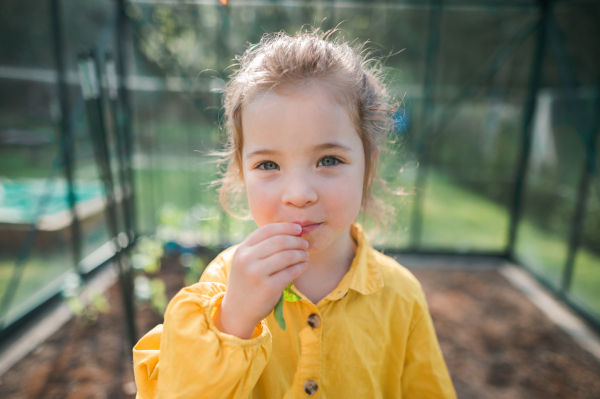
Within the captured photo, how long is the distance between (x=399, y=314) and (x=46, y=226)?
10.7ft

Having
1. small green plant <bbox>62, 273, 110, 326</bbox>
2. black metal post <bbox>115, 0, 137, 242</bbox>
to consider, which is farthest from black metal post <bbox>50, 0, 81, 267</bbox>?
black metal post <bbox>115, 0, 137, 242</bbox>

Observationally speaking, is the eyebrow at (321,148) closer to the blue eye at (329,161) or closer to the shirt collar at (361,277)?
the blue eye at (329,161)

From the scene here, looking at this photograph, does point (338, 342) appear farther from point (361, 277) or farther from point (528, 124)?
point (528, 124)

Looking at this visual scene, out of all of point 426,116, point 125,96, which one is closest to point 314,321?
point 426,116

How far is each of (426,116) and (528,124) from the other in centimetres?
129

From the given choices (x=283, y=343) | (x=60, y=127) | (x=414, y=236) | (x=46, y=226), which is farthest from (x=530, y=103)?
(x=46, y=226)

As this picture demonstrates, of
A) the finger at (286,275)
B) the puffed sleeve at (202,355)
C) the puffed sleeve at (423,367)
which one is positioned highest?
the finger at (286,275)

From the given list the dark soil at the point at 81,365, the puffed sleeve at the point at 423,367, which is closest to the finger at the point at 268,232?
the puffed sleeve at the point at 423,367

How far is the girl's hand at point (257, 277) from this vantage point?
729mm

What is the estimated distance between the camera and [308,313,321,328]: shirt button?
3.19ft

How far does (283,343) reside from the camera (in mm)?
984

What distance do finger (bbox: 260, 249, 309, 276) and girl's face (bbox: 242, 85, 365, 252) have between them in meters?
0.09

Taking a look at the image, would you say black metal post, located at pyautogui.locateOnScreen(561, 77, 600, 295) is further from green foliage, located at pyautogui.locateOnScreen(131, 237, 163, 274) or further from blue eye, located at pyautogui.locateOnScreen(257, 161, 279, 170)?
green foliage, located at pyautogui.locateOnScreen(131, 237, 163, 274)

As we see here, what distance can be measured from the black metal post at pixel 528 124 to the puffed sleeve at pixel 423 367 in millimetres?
4295
